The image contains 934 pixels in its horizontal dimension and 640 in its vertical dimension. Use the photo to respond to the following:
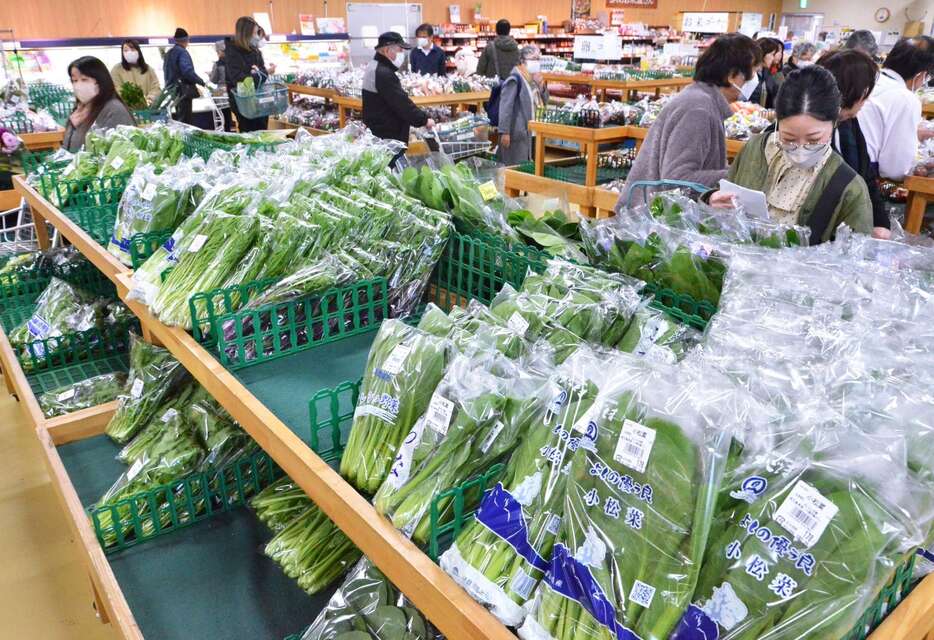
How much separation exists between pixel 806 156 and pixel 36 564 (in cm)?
296

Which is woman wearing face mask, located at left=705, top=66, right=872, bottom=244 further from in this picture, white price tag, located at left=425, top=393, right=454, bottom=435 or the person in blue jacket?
the person in blue jacket

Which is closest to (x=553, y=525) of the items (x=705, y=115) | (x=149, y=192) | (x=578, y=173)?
(x=149, y=192)

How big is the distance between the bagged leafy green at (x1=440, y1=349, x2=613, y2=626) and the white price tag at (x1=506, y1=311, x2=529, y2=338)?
295mm

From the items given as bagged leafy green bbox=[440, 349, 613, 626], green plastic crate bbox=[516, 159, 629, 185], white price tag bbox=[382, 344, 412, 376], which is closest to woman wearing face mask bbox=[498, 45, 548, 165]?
green plastic crate bbox=[516, 159, 629, 185]

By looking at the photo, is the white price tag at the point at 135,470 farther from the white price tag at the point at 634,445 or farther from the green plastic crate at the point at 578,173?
the green plastic crate at the point at 578,173

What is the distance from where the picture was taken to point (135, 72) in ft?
24.6

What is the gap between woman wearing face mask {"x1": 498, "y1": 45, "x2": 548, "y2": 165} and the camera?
6.10 meters

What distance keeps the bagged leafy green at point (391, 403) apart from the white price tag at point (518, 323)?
16cm

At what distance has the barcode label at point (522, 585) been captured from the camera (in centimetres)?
96

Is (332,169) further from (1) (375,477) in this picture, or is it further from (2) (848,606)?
(2) (848,606)

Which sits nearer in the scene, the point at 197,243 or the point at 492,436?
the point at 492,436

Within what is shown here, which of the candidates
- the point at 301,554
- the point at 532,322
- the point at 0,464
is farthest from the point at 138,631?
the point at 0,464

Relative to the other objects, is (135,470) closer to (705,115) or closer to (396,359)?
(396,359)

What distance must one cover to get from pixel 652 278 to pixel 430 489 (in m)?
0.80
